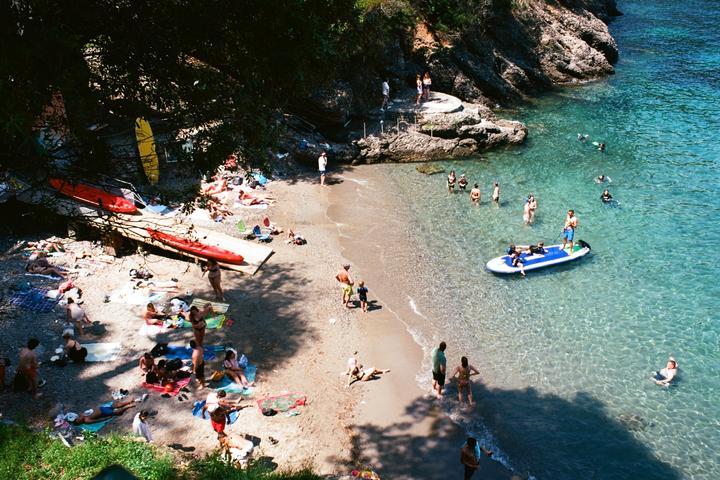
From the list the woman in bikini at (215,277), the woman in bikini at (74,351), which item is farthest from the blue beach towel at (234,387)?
the woman in bikini at (215,277)

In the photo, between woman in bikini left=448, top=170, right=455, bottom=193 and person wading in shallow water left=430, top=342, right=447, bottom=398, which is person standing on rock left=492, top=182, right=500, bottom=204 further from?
person wading in shallow water left=430, top=342, right=447, bottom=398

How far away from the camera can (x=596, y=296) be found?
18.6m

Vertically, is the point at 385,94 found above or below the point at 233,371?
above

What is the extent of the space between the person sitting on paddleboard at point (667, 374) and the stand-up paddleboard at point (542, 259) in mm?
5718

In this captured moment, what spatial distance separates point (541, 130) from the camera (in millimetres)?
32938

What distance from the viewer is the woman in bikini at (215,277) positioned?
16.8m

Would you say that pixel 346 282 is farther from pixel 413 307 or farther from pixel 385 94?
pixel 385 94

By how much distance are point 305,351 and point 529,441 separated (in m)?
6.10

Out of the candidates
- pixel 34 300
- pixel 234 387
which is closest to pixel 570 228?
pixel 234 387

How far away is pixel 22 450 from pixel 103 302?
6857 mm

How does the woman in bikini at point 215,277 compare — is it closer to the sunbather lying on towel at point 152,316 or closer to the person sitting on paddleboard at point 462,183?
the sunbather lying on towel at point 152,316

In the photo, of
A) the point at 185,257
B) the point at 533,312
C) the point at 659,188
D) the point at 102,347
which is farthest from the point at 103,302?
the point at 659,188

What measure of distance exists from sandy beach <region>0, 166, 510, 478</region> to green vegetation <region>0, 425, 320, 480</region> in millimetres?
1209

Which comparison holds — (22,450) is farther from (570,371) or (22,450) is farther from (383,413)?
(570,371)
